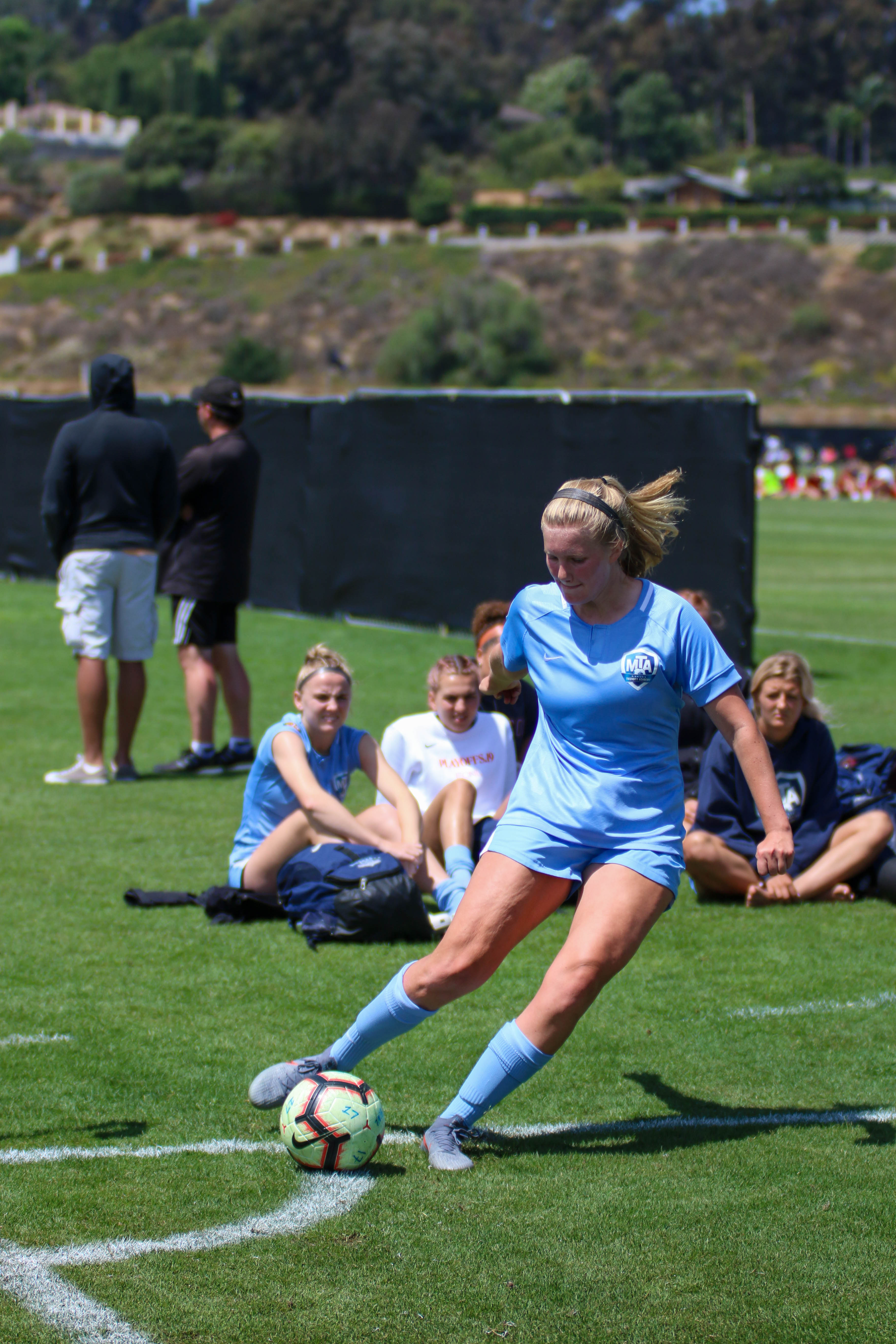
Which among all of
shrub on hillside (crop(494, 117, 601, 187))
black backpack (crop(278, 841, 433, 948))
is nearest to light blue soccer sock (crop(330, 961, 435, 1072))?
black backpack (crop(278, 841, 433, 948))

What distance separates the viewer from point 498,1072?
3988mm

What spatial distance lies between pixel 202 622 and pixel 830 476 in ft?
133

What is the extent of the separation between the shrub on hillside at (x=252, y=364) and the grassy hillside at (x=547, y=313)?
214cm

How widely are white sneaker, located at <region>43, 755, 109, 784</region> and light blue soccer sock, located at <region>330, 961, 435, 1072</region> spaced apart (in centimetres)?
517

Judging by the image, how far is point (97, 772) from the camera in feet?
30.2

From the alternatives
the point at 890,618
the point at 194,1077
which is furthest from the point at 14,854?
the point at 890,618

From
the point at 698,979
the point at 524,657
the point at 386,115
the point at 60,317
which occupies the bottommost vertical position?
the point at 698,979

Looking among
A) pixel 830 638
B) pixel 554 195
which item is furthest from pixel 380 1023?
pixel 554 195

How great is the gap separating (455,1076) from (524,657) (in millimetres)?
1396

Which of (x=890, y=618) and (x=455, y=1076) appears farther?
(x=890, y=618)

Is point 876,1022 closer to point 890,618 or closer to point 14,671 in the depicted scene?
point 14,671

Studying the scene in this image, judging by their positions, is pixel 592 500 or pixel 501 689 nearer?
pixel 592 500

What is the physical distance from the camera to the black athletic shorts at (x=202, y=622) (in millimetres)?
9461

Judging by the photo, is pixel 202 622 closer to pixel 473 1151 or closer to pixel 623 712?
pixel 473 1151
